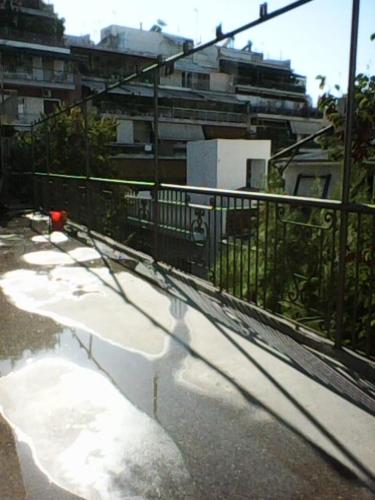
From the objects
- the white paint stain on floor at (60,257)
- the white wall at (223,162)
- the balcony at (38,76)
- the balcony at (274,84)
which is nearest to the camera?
the white paint stain on floor at (60,257)

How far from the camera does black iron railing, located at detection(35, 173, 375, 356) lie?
3467mm

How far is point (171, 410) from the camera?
261 centimetres

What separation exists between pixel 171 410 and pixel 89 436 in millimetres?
460

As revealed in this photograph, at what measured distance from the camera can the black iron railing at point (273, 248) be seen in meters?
3.47

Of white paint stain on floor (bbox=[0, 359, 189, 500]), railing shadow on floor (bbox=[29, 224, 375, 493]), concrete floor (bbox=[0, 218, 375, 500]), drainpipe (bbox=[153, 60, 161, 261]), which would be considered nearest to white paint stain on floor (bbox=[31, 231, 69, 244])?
drainpipe (bbox=[153, 60, 161, 261])

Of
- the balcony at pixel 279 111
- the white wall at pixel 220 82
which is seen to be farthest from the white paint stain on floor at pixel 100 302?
the white wall at pixel 220 82

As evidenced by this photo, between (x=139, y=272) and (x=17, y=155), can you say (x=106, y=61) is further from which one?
(x=139, y=272)

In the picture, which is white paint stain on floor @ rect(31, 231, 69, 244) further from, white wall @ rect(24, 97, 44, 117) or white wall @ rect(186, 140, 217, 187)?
white wall @ rect(24, 97, 44, 117)

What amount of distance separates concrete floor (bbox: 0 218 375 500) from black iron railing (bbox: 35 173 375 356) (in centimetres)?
45

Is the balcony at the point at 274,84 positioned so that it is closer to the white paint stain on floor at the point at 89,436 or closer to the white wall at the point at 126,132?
the white wall at the point at 126,132

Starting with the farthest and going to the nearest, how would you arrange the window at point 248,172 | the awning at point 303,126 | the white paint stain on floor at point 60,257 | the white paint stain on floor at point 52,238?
the awning at point 303,126
the window at point 248,172
the white paint stain on floor at point 52,238
the white paint stain on floor at point 60,257

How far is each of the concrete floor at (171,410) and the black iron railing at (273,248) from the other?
0.45m

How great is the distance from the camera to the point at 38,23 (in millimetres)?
43938

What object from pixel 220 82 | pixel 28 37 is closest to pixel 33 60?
pixel 28 37
